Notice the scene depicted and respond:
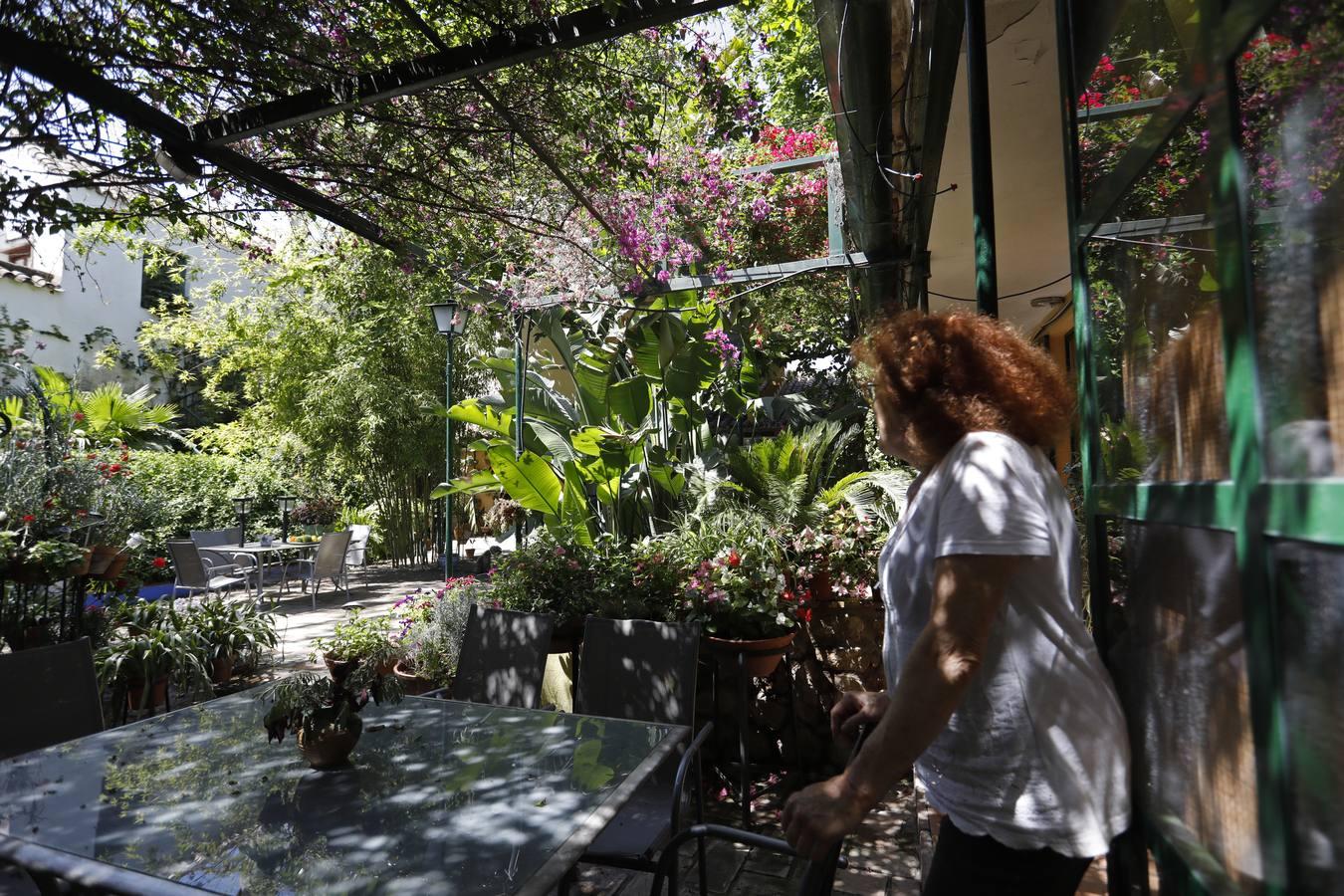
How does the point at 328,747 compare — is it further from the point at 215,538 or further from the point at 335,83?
the point at 215,538

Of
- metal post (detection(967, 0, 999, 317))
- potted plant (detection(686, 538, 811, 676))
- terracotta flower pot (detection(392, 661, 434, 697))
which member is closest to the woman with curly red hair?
metal post (detection(967, 0, 999, 317))

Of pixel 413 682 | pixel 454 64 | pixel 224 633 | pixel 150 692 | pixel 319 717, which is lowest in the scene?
pixel 150 692

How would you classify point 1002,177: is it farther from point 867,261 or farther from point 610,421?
point 610,421

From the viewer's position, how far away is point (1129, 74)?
1.39 metres

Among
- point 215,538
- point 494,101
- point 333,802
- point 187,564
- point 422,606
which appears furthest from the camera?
point 215,538

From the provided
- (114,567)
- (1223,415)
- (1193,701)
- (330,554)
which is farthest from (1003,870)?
(330,554)

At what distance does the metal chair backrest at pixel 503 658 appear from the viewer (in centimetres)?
352

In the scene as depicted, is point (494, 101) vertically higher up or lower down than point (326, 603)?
higher up

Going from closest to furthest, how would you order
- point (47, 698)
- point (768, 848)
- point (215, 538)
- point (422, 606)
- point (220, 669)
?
point (768, 848) < point (47, 698) < point (422, 606) < point (220, 669) < point (215, 538)

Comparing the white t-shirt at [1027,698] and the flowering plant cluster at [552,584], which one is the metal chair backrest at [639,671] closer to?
the flowering plant cluster at [552,584]

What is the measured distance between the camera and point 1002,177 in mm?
4977

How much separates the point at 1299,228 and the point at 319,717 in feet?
8.35

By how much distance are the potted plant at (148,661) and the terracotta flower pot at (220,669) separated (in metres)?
0.16

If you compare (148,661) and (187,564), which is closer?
A: (148,661)
